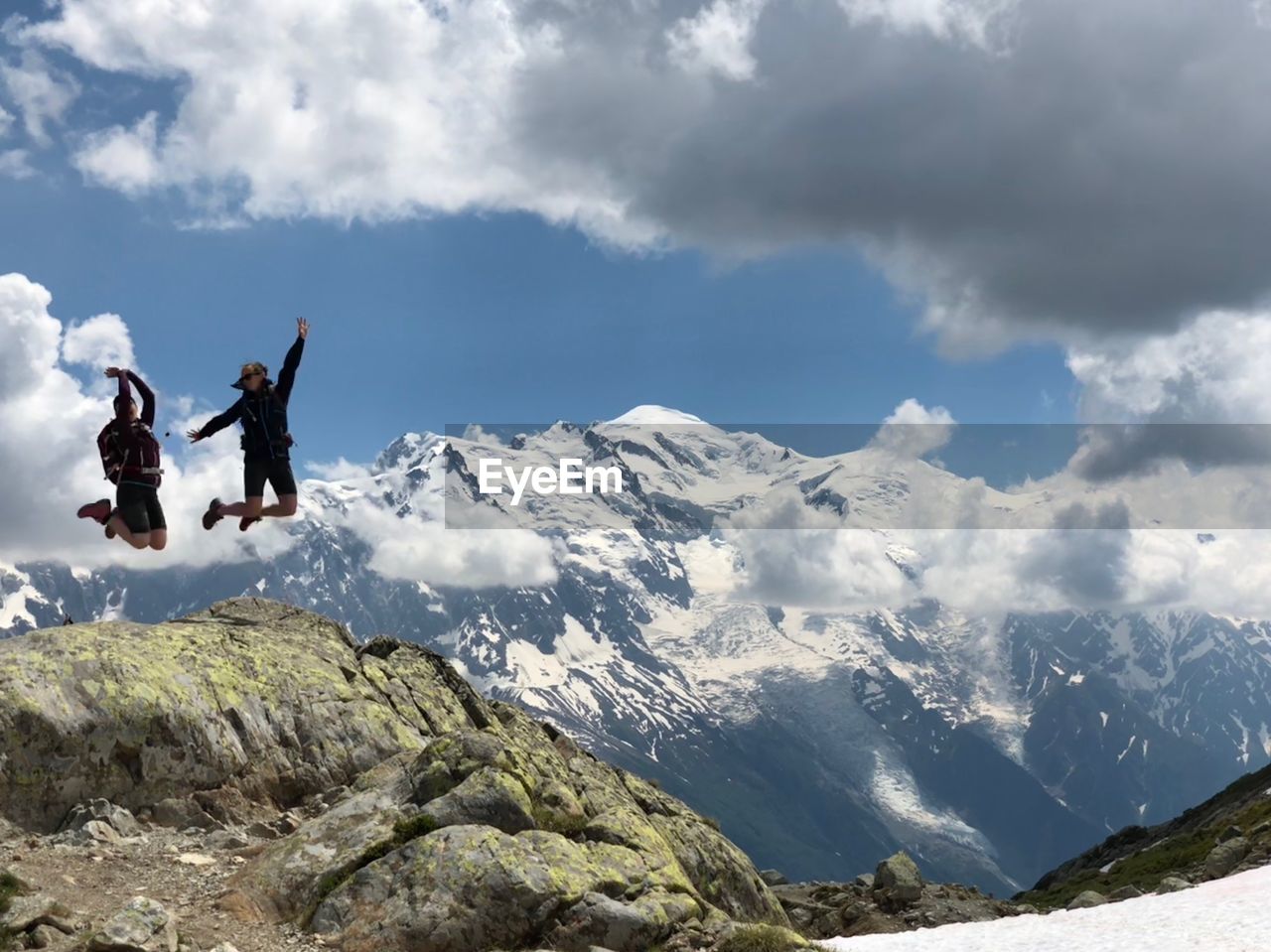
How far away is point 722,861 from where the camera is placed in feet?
169

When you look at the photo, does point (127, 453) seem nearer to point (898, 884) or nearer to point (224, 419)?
point (224, 419)

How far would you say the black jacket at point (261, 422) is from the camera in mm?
21078

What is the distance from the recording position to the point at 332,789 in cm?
3809

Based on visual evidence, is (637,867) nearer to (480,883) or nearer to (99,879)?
(480,883)

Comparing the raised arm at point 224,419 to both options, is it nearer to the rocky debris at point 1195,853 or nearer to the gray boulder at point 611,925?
the gray boulder at point 611,925

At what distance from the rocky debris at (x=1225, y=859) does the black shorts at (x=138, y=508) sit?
77.2 m

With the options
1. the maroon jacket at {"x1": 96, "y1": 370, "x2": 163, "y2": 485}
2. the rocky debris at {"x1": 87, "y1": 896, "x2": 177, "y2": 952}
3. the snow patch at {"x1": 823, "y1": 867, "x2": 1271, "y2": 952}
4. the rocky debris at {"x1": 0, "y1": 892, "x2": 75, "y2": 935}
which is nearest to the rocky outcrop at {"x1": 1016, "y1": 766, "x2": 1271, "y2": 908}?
the snow patch at {"x1": 823, "y1": 867, "x2": 1271, "y2": 952}

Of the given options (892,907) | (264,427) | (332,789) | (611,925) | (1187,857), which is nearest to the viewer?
(264,427)

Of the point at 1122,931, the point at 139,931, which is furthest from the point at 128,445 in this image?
the point at 1122,931

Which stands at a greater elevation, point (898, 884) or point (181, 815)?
point (181, 815)

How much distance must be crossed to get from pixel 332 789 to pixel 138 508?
67.2 feet

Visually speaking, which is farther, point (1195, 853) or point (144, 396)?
point (1195, 853)

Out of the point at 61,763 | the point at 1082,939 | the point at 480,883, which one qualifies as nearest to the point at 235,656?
the point at 61,763

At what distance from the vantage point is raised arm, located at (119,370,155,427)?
2075 centimetres
